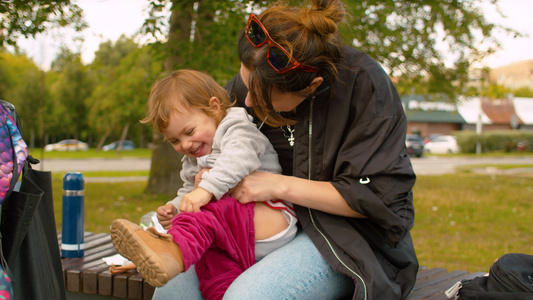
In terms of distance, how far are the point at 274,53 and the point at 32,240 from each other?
111 cm

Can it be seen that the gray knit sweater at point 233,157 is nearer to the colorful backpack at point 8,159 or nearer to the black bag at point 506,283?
the colorful backpack at point 8,159

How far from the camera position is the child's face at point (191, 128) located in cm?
214

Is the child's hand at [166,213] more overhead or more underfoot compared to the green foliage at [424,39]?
more underfoot

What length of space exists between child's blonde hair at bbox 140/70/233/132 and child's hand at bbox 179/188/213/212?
43 cm

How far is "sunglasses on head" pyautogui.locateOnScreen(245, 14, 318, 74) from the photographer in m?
1.82

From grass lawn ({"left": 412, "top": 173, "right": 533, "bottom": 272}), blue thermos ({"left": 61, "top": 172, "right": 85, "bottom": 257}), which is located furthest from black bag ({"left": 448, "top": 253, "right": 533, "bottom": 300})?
grass lawn ({"left": 412, "top": 173, "right": 533, "bottom": 272})

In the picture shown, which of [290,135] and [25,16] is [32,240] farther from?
[25,16]

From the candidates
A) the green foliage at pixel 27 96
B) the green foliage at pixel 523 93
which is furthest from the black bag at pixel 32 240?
the green foliage at pixel 523 93

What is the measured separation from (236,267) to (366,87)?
32.9 inches

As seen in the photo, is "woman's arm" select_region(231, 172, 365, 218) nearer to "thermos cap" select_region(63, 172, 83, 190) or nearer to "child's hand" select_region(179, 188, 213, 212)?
"child's hand" select_region(179, 188, 213, 212)

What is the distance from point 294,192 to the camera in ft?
6.25

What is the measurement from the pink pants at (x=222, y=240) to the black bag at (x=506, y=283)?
83 centimetres

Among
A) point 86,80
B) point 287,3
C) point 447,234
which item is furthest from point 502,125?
point 287,3

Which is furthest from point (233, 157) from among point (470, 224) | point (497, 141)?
point (497, 141)
